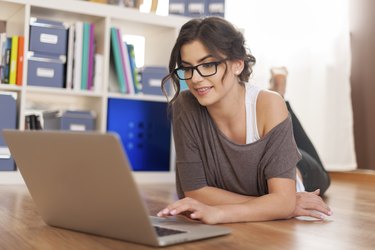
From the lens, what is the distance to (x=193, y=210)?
126 centimetres

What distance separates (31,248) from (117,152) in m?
0.32

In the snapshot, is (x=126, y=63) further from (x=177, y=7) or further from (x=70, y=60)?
(x=177, y=7)

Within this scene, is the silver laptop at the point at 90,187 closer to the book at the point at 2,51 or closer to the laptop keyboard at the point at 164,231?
the laptop keyboard at the point at 164,231

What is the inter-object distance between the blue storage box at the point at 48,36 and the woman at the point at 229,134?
1.28 m

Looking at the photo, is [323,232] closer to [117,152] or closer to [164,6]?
[117,152]

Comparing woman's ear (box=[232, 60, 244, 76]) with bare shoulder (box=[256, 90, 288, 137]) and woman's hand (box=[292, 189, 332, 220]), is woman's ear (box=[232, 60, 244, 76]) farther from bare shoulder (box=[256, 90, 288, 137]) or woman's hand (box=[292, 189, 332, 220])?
woman's hand (box=[292, 189, 332, 220])

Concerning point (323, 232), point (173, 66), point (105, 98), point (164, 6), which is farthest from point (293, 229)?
point (164, 6)

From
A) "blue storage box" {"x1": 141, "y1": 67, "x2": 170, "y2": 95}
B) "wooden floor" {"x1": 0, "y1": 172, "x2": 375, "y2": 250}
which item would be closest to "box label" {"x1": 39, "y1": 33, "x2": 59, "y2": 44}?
"blue storage box" {"x1": 141, "y1": 67, "x2": 170, "y2": 95}

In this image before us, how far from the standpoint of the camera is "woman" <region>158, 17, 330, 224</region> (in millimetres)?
1449

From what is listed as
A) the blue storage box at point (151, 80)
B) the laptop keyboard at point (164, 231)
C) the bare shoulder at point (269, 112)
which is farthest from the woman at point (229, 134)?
the blue storage box at point (151, 80)

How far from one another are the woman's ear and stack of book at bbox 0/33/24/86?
146cm

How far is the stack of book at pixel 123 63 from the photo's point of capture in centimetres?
290

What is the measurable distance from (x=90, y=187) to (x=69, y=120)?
183cm

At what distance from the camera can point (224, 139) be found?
5.16 ft
